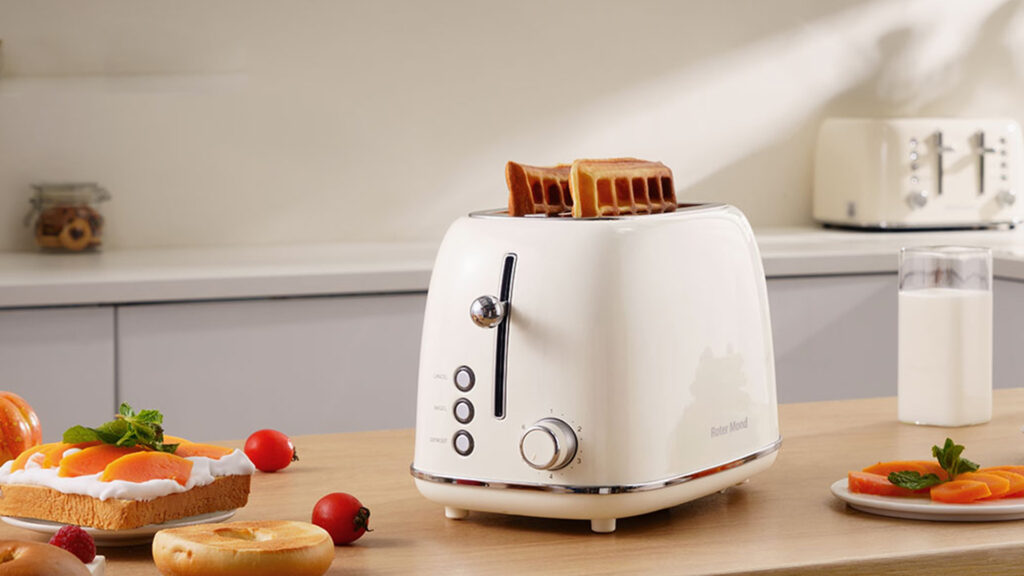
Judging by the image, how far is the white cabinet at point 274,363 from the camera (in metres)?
2.04

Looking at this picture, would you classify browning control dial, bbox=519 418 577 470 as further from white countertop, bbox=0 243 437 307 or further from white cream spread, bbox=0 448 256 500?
white countertop, bbox=0 243 437 307

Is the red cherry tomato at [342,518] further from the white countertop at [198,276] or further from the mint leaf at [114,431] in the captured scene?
the white countertop at [198,276]

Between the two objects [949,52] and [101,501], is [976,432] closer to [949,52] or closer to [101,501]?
[101,501]

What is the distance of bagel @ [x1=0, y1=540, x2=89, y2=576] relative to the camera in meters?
0.61

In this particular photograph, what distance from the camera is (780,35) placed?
2979mm

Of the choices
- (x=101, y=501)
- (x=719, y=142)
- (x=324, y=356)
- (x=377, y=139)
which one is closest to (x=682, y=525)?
(x=101, y=501)

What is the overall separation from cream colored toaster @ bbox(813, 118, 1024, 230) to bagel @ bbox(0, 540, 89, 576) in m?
2.39

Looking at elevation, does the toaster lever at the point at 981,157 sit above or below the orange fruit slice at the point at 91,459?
above

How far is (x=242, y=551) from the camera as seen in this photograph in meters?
0.70

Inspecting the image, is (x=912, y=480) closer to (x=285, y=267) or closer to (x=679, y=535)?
(x=679, y=535)

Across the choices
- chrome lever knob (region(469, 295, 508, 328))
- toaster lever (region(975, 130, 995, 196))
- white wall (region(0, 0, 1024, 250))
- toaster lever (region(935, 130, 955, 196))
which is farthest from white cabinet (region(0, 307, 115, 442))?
toaster lever (region(975, 130, 995, 196))

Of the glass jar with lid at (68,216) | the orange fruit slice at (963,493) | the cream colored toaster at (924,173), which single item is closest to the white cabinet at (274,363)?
the glass jar with lid at (68,216)

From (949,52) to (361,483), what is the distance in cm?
252

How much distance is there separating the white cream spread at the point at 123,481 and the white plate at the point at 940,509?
43cm
